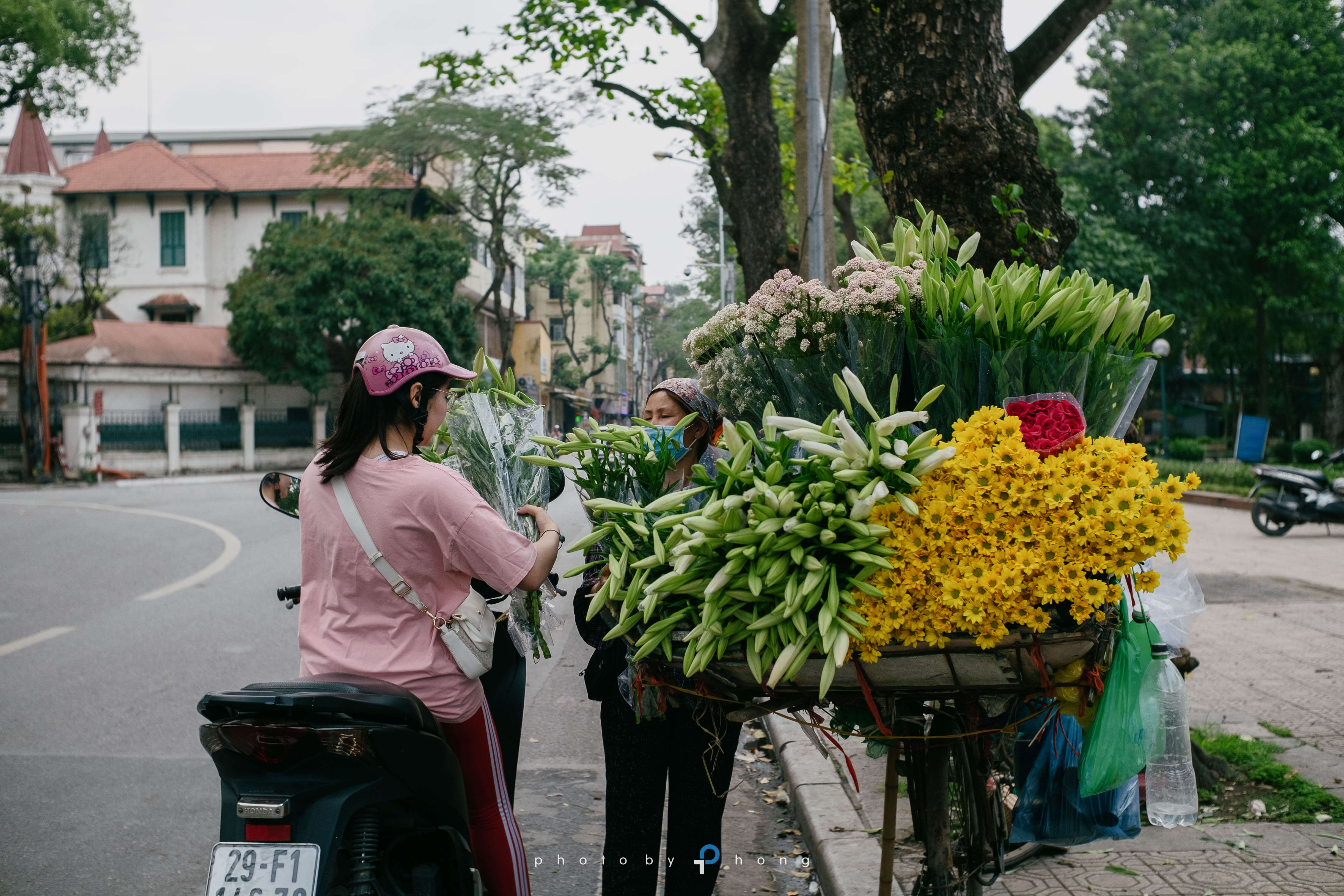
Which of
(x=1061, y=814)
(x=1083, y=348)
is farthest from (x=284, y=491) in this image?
(x=1061, y=814)

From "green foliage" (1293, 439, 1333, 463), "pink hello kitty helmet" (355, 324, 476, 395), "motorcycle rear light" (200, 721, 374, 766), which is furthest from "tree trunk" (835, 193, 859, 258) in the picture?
"green foliage" (1293, 439, 1333, 463)

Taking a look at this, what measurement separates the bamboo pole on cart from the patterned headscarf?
1.01m

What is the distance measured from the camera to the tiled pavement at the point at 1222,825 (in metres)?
3.48

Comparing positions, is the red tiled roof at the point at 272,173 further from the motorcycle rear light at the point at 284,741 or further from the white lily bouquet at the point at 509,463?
the motorcycle rear light at the point at 284,741

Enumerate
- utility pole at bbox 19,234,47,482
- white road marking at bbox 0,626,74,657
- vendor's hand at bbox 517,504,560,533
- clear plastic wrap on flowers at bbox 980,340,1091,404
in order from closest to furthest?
clear plastic wrap on flowers at bbox 980,340,1091,404 → vendor's hand at bbox 517,504,560,533 → white road marking at bbox 0,626,74,657 → utility pole at bbox 19,234,47,482

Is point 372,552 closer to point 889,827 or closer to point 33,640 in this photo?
point 889,827

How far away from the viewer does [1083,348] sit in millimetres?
2361

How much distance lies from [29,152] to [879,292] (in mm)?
54211

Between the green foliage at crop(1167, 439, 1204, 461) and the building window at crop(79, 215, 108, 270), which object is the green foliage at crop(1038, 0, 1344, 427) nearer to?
the green foliage at crop(1167, 439, 1204, 461)

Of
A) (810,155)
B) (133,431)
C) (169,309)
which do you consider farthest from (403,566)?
(169,309)

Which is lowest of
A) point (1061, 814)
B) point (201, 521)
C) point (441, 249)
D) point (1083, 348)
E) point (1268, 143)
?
Answer: point (201, 521)

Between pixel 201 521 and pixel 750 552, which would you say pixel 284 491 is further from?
pixel 201 521

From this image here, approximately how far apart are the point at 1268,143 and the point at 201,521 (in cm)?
2767

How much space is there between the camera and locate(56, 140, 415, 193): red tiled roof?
41.3m
